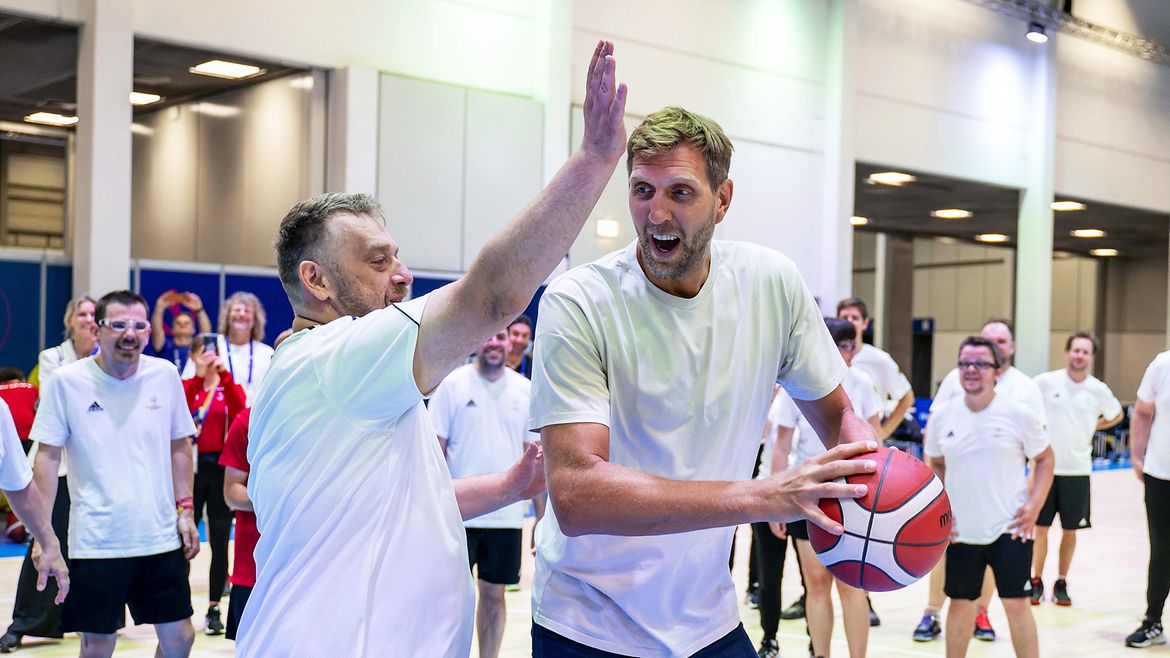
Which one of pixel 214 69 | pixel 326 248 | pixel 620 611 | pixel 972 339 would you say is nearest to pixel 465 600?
pixel 620 611

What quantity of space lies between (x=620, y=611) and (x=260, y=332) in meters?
6.91

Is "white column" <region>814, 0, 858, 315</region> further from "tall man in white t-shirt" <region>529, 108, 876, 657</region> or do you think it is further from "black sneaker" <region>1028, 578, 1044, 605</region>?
"tall man in white t-shirt" <region>529, 108, 876, 657</region>

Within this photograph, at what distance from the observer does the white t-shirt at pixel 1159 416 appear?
7941 millimetres

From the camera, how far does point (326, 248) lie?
8.44 feet

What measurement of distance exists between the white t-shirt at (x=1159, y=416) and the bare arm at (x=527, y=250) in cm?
678

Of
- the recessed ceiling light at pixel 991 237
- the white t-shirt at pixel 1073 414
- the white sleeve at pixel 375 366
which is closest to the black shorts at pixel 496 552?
the white sleeve at pixel 375 366

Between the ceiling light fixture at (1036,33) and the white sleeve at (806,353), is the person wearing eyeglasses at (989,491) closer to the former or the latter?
the white sleeve at (806,353)

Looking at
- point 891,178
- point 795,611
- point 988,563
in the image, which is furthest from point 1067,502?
point 891,178

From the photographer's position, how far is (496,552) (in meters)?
6.93

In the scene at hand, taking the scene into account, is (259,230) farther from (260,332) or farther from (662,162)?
(662,162)

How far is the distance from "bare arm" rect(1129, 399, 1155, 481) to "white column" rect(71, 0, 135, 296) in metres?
9.10

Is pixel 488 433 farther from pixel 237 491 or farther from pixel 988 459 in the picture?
pixel 988 459

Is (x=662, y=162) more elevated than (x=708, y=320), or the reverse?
(x=662, y=162)

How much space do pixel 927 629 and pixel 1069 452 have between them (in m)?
2.51
